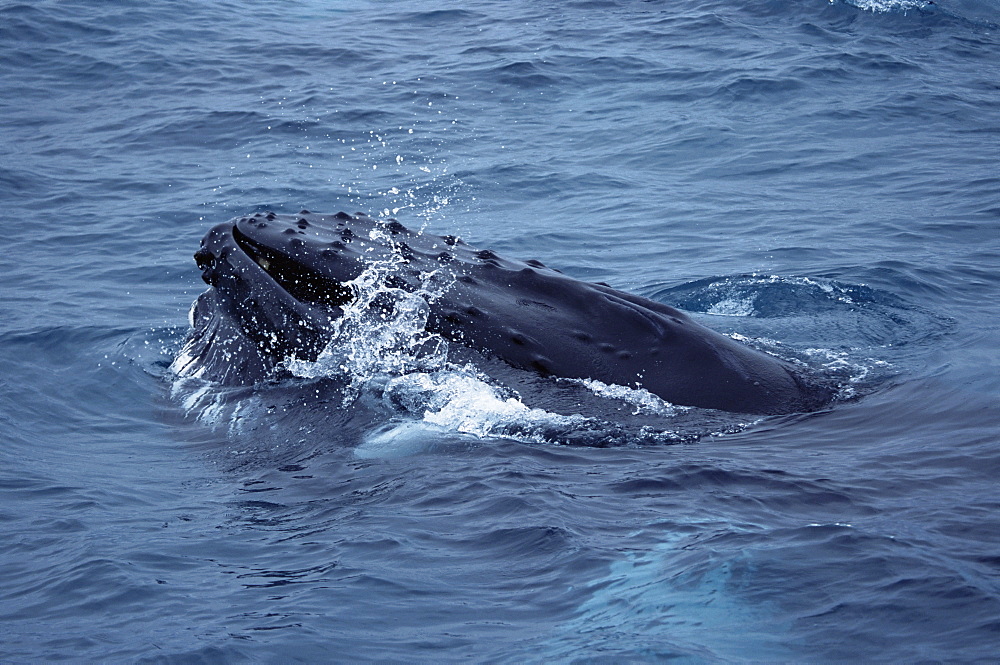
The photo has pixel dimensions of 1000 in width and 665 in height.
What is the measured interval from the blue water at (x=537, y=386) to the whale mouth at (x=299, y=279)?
0.77 metres

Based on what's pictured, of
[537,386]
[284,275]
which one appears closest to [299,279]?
[284,275]

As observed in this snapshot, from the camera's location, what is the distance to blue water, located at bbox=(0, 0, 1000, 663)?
572 centimetres

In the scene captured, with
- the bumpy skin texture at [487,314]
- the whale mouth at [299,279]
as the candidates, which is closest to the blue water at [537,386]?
the bumpy skin texture at [487,314]

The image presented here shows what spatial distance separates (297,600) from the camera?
6031 millimetres

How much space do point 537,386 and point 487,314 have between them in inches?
25.4

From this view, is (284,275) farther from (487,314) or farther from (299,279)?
(487,314)

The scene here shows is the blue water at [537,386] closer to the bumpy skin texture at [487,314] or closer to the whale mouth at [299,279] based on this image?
the bumpy skin texture at [487,314]

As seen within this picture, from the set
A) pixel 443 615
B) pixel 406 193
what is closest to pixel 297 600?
pixel 443 615

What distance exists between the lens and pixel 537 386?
777cm

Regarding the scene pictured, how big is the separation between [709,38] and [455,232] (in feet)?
41.8

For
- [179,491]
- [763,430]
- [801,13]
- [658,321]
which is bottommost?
[179,491]

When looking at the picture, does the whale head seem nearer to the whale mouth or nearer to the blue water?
the whale mouth

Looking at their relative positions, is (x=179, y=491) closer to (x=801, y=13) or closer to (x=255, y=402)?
(x=255, y=402)

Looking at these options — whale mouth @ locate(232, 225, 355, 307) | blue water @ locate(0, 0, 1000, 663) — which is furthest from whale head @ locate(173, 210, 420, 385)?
blue water @ locate(0, 0, 1000, 663)
